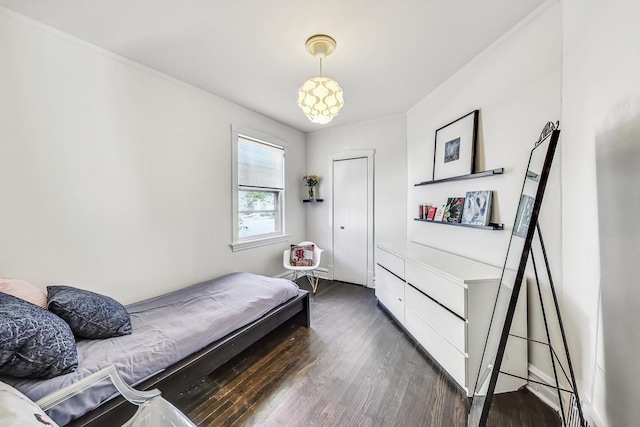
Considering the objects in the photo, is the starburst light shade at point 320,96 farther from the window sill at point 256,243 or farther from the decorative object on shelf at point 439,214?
the window sill at point 256,243

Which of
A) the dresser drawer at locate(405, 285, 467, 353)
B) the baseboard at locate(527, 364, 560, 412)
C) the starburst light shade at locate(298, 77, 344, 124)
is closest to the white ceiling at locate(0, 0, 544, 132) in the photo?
the starburst light shade at locate(298, 77, 344, 124)

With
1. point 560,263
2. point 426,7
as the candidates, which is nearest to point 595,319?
point 560,263

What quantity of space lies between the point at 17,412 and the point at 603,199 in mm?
2375

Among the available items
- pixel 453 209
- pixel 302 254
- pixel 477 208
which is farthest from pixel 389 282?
pixel 302 254

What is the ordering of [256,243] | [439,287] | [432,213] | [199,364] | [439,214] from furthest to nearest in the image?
[256,243] < [432,213] < [439,214] < [439,287] < [199,364]

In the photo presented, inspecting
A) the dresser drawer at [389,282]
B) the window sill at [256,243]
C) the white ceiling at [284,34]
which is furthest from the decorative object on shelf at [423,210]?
the window sill at [256,243]

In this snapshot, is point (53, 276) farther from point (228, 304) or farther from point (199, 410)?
point (199, 410)

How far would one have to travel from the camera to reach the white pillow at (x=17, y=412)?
2.25 feet

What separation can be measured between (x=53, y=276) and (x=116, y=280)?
39cm

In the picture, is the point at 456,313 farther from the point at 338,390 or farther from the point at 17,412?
the point at 17,412

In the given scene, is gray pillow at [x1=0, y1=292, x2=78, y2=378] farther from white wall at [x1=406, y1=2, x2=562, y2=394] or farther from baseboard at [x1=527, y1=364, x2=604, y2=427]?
white wall at [x1=406, y1=2, x2=562, y2=394]

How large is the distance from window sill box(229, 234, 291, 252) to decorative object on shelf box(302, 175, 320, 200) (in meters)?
0.83

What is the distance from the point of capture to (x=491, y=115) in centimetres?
203

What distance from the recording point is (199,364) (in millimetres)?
1598
